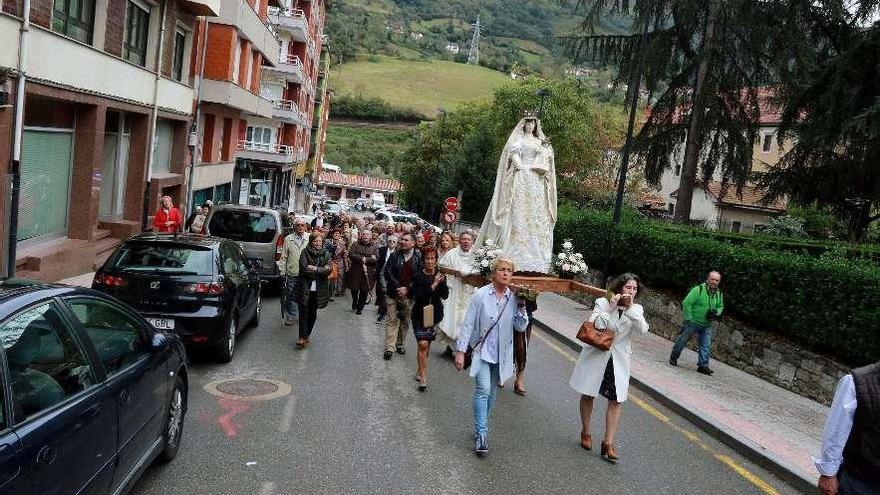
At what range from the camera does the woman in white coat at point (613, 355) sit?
6645mm

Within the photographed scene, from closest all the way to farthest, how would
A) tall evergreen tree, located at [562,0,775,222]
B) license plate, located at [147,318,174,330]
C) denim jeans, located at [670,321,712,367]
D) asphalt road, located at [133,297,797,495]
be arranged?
asphalt road, located at [133,297,797,495] < license plate, located at [147,318,174,330] < denim jeans, located at [670,321,712,367] < tall evergreen tree, located at [562,0,775,222]

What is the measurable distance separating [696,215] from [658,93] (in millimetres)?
21045

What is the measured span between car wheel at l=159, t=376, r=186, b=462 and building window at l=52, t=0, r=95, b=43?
10.4m

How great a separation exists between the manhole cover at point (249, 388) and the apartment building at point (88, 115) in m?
6.12

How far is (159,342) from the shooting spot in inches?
208

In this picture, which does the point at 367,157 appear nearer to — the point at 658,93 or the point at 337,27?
the point at 337,27

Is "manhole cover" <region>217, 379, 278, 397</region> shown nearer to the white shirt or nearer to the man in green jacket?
the white shirt

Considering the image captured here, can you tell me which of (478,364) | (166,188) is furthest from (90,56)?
(478,364)

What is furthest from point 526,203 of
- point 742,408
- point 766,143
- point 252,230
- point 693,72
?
point 766,143

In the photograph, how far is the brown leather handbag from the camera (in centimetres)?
665

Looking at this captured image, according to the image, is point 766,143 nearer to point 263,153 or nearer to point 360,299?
point 263,153

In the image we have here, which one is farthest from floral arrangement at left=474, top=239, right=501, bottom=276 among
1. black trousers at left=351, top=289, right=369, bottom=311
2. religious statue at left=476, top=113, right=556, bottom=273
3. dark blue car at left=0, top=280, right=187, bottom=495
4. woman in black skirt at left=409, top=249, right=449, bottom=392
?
black trousers at left=351, top=289, right=369, bottom=311

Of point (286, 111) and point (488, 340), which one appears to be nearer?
point (488, 340)

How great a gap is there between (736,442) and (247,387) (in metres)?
5.43
